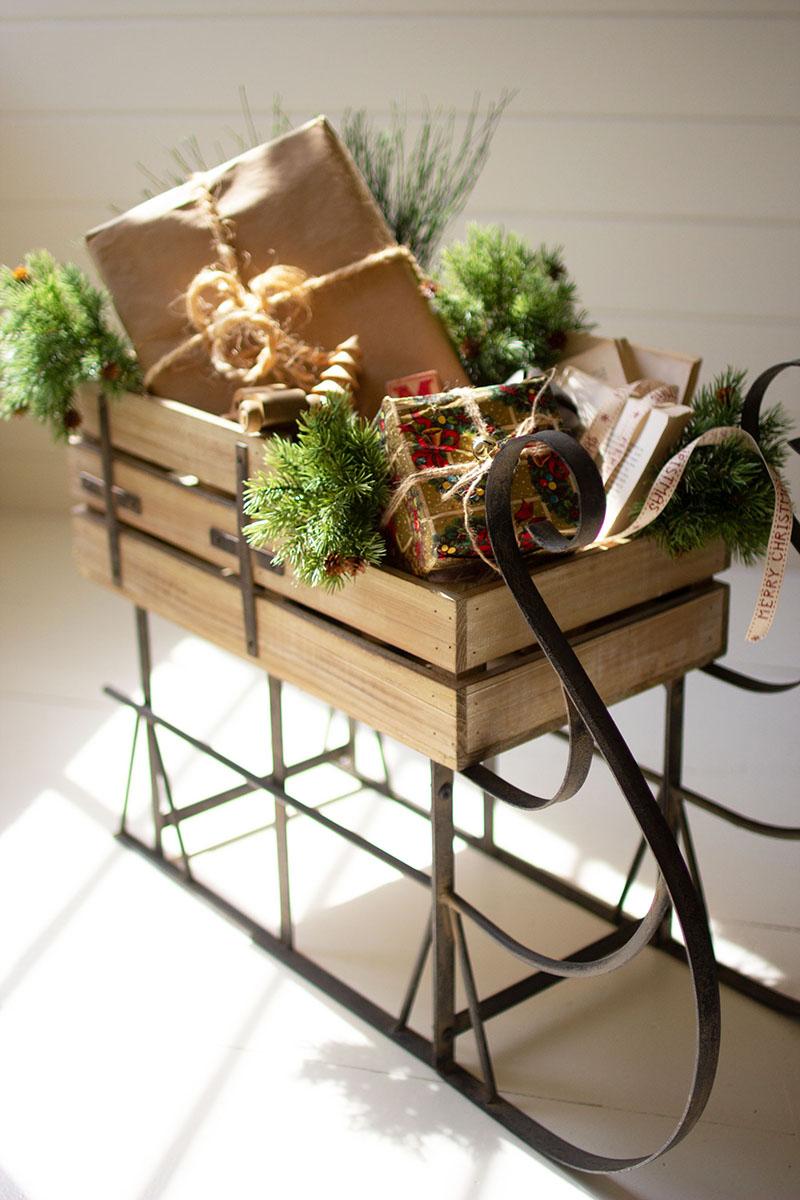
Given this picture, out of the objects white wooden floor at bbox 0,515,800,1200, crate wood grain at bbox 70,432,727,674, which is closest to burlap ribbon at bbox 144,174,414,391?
crate wood grain at bbox 70,432,727,674

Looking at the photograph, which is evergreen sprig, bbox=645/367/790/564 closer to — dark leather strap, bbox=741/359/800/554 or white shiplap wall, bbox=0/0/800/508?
dark leather strap, bbox=741/359/800/554

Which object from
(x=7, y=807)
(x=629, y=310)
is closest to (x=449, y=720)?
(x=7, y=807)

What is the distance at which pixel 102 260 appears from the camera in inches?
67.4

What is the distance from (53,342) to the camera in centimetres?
169

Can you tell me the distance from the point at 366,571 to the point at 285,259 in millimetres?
517

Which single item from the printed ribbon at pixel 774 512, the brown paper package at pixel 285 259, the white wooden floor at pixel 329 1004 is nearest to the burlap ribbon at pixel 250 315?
the brown paper package at pixel 285 259

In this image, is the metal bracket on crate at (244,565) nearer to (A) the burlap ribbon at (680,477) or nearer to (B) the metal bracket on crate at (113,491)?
(B) the metal bracket on crate at (113,491)

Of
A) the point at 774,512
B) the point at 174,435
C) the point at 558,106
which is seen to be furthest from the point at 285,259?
the point at 558,106

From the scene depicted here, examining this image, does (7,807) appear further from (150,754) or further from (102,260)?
(102,260)

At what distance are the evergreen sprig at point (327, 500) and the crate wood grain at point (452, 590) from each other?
0.05m

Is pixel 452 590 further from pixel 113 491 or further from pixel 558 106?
pixel 558 106

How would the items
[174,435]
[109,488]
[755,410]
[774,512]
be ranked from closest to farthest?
[774,512], [755,410], [174,435], [109,488]

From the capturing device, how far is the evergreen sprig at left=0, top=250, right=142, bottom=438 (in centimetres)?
169

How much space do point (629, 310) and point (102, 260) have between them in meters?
1.76
